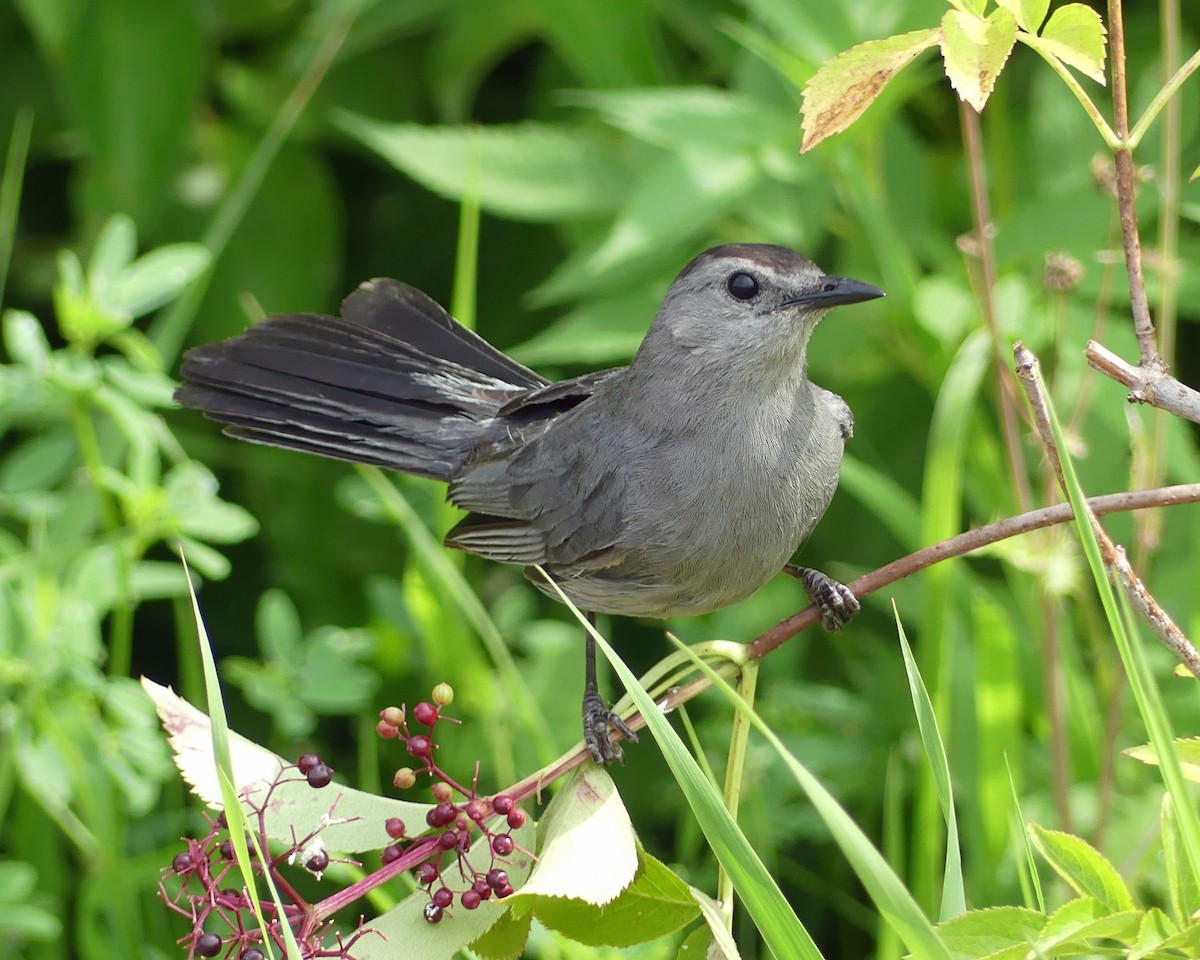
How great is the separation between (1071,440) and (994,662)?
56cm

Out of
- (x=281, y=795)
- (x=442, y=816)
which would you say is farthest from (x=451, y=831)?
(x=281, y=795)

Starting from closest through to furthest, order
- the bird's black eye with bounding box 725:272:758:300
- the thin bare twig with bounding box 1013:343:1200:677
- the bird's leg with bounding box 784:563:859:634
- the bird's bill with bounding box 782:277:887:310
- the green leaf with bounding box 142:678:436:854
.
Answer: the thin bare twig with bounding box 1013:343:1200:677 → the green leaf with bounding box 142:678:436:854 → the bird's bill with bounding box 782:277:887:310 → the bird's leg with bounding box 784:563:859:634 → the bird's black eye with bounding box 725:272:758:300

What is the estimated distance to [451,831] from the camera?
1.65m

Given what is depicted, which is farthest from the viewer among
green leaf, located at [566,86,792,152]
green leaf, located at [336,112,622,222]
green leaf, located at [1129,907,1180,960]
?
green leaf, located at [336,112,622,222]

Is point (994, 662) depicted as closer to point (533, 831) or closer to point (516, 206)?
point (533, 831)

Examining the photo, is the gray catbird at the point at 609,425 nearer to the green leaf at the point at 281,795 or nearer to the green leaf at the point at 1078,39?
the green leaf at the point at 281,795

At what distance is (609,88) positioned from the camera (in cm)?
375

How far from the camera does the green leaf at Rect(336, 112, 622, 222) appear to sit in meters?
3.43

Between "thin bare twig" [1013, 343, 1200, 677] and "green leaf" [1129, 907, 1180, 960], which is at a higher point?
"thin bare twig" [1013, 343, 1200, 677]

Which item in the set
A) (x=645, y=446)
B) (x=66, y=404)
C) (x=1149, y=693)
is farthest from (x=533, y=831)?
(x=66, y=404)

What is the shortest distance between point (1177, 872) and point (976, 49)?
0.87m

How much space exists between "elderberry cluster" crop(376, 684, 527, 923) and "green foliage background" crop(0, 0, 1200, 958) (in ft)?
3.28

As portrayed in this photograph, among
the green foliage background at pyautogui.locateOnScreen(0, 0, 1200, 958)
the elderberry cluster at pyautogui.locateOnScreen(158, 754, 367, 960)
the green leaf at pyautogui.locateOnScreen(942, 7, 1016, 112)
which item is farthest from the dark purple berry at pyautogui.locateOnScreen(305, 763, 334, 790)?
the green foliage background at pyautogui.locateOnScreen(0, 0, 1200, 958)

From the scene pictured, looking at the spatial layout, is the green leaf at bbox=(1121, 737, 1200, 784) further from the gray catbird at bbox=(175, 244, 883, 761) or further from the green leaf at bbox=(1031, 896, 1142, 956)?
the gray catbird at bbox=(175, 244, 883, 761)
